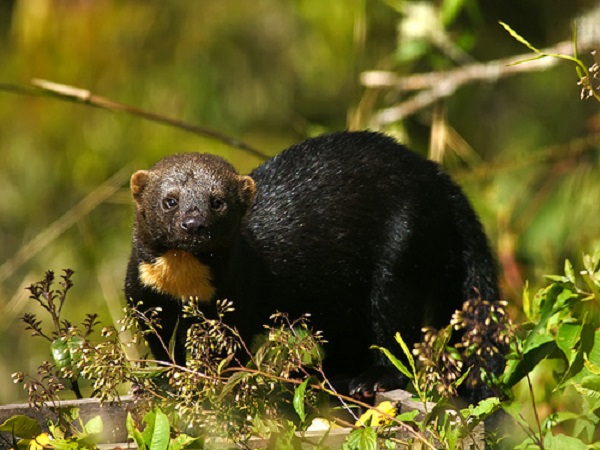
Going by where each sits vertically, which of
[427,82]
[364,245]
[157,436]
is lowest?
[157,436]

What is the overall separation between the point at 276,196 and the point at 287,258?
1.03 feet

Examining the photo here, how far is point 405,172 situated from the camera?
18.8 feet

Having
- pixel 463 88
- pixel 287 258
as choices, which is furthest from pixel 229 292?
pixel 463 88

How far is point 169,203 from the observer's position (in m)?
5.00

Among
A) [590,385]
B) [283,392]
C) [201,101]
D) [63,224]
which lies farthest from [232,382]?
[201,101]

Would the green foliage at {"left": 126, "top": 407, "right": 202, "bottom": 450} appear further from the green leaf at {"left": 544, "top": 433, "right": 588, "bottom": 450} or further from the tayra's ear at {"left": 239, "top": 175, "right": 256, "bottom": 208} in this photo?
the tayra's ear at {"left": 239, "top": 175, "right": 256, "bottom": 208}

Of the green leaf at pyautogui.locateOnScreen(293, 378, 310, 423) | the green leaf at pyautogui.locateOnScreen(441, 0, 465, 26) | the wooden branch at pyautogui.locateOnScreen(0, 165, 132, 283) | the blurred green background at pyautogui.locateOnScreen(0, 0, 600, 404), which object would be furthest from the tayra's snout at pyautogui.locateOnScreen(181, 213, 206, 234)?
the blurred green background at pyautogui.locateOnScreen(0, 0, 600, 404)

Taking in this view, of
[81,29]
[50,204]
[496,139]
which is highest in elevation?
[81,29]

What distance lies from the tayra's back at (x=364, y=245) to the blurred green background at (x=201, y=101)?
101 inches

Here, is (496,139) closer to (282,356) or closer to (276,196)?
(276,196)

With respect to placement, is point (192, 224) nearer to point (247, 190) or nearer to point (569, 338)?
point (247, 190)

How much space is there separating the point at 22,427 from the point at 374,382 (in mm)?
1805

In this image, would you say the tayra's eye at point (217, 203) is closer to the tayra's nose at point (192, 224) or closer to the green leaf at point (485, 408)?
the tayra's nose at point (192, 224)

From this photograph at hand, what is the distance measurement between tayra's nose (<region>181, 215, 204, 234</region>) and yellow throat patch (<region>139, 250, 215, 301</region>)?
206 millimetres
